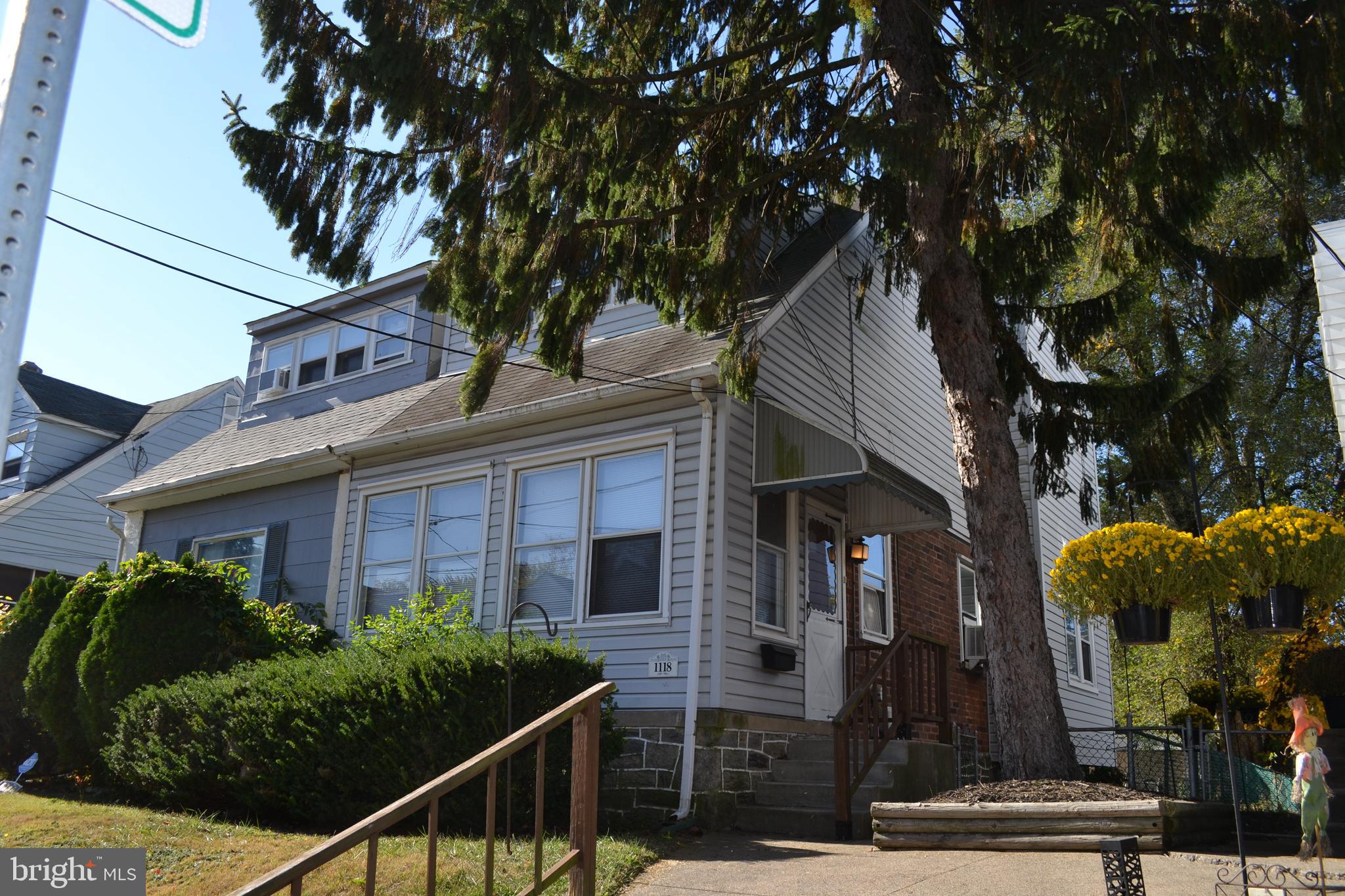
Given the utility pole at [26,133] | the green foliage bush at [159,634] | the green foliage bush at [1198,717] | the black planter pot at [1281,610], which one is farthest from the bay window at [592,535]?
the green foliage bush at [1198,717]

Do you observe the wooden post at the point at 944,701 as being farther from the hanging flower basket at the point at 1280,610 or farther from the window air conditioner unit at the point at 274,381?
the window air conditioner unit at the point at 274,381

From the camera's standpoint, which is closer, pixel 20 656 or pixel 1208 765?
pixel 20 656

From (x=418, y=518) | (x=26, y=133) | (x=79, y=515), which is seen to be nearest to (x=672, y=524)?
(x=418, y=518)

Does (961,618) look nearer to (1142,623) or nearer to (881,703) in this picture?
(881,703)

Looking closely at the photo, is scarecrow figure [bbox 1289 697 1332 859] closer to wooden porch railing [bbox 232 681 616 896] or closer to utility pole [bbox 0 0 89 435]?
wooden porch railing [bbox 232 681 616 896]

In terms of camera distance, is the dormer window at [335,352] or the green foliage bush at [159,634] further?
the dormer window at [335,352]

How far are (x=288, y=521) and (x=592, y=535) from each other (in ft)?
16.6

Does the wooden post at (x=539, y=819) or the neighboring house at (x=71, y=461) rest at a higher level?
the neighboring house at (x=71, y=461)

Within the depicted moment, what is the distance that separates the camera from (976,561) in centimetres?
871

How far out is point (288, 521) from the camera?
13.7 meters

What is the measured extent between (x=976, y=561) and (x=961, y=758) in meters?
5.30

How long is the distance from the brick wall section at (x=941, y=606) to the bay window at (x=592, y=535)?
3893mm

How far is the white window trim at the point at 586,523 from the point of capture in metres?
10.0

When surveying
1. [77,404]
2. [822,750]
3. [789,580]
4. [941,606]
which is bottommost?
[822,750]
